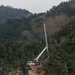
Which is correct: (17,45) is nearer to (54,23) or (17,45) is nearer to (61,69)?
(61,69)

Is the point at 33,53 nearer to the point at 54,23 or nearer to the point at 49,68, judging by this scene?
the point at 49,68

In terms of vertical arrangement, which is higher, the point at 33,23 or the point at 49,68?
the point at 33,23

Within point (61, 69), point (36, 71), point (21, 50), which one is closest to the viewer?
point (61, 69)

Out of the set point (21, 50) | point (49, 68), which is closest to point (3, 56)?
point (21, 50)

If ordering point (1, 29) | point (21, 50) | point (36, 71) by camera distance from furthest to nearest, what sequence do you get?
point (1, 29), point (21, 50), point (36, 71)

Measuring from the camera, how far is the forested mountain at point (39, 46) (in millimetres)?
35812

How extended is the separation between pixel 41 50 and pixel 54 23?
7208cm

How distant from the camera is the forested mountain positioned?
117 feet

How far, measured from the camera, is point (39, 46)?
195ft

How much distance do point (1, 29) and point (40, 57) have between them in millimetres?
64616

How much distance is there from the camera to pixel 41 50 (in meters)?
57.5

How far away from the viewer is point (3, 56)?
57.3m

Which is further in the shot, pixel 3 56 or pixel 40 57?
pixel 3 56

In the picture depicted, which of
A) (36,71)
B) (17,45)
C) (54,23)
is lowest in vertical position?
(36,71)
